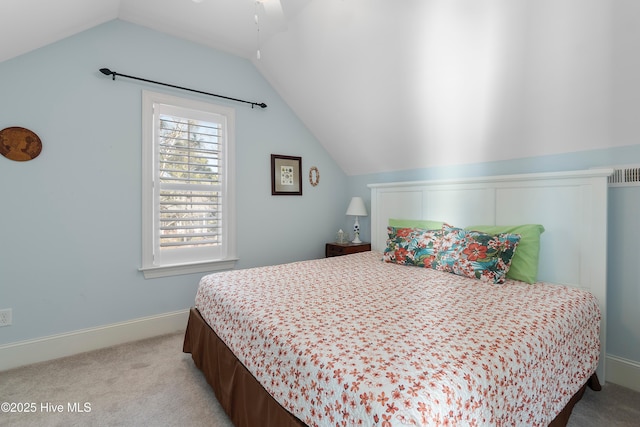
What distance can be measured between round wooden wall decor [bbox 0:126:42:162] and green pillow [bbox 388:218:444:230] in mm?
3039

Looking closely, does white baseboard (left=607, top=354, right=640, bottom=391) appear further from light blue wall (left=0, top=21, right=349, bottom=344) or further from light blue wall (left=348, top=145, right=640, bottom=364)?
light blue wall (left=0, top=21, right=349, bottom=344)

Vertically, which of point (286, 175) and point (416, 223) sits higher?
point (286, 175)

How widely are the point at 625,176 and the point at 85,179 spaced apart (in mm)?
3895

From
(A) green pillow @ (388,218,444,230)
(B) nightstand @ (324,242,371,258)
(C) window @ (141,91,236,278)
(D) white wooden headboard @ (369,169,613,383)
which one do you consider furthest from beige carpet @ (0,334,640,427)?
(B) nightstand @ (324,242,371,258)

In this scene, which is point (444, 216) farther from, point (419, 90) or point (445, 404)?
point (445, 404)

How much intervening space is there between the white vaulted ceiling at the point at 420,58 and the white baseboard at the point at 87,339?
6.79 feet

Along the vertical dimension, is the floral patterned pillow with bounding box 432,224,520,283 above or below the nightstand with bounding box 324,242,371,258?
above

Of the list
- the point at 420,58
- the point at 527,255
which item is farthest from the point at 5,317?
the point at 527,255

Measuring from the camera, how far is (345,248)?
11.5ft

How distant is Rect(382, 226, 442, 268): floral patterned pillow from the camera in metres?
2.43

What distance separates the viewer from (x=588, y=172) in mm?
1947

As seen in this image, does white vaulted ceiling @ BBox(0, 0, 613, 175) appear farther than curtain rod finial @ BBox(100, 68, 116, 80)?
No

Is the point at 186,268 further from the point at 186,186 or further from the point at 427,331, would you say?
the point at 427,331

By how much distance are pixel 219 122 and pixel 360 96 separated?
1443 mm
